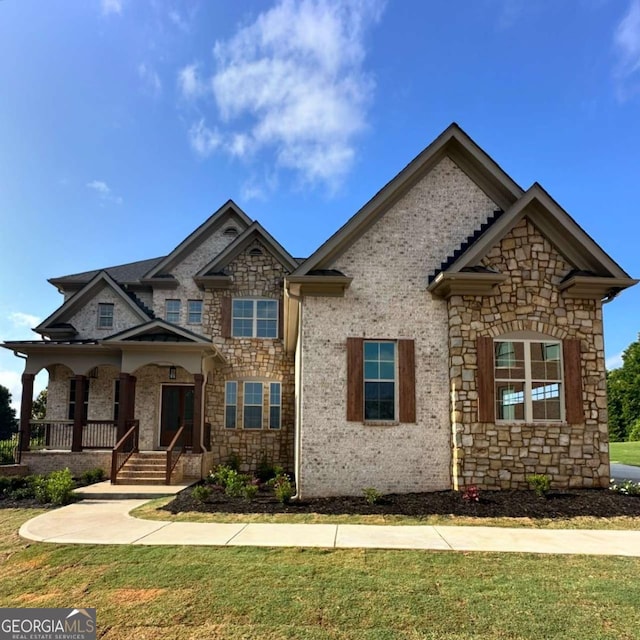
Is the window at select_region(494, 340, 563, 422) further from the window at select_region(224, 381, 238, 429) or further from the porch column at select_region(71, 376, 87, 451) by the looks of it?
the porch column at select_region(71, 376, 87, 451)

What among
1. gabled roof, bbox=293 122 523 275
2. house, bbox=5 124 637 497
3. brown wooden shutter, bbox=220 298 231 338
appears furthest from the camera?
brown wooden shutter, bbox=220 298 231 338

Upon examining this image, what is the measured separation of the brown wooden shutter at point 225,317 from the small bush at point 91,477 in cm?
582

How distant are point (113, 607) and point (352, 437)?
6.52 meters

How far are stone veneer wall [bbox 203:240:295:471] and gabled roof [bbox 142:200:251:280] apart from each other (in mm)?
1863

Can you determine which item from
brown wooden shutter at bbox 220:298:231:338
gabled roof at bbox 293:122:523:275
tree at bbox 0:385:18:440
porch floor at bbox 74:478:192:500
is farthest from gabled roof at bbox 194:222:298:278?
tree at bbox 0:385:18:440

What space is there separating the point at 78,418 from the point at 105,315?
4.34m

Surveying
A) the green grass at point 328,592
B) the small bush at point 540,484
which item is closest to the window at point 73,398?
the green grass at point 328,592

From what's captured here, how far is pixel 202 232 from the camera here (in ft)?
64.0

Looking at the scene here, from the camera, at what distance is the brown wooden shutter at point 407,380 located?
11039mm

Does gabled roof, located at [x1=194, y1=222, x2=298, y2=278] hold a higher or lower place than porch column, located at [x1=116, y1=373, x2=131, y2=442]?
higher

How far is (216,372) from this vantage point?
1797 centimetres

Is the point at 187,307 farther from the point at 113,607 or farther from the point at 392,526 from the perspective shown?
the point at 113,607

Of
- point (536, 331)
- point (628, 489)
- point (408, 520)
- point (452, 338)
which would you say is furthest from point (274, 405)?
point (628, 489)

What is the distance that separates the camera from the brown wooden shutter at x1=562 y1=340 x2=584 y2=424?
1093 centimetres
